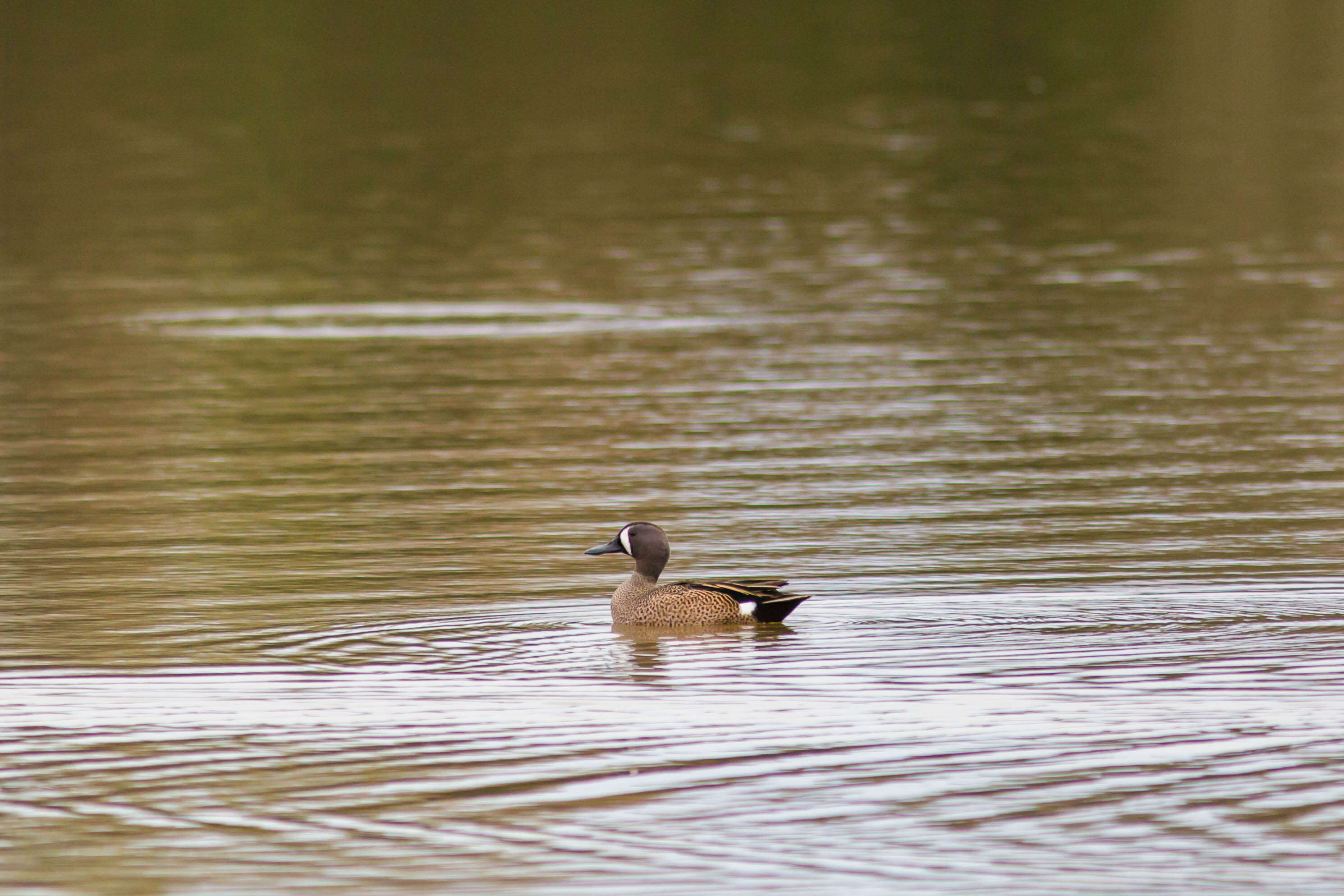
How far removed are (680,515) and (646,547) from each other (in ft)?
9.61

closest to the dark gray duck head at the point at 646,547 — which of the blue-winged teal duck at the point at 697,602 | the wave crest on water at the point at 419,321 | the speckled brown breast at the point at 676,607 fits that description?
the blue-winged teal duck at the point at 697,602

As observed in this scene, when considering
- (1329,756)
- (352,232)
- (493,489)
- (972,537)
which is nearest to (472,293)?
(352,232)

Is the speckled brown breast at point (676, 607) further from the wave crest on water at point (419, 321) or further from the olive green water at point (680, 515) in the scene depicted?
the wave crest on water at point (419, 321)

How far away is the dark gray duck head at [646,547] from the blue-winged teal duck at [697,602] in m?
0.04

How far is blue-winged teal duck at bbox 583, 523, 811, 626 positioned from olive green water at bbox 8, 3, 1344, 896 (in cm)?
19

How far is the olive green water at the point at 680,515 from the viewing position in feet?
29.4

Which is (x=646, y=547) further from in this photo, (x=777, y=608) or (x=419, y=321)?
(x=419, y=321)

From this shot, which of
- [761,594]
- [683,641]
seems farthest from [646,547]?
[761,594]

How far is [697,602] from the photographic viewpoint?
492 inches

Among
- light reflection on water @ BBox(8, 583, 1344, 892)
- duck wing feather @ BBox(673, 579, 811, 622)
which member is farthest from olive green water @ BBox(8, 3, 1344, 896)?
duck wing feather @ BBox(673, 579, 811, 622)

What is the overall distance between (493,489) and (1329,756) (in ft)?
26.5

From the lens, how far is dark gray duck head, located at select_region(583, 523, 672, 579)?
1280 centimetres

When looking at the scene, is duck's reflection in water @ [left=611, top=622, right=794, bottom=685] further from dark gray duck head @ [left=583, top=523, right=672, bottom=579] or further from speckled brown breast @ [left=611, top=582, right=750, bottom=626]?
dark gray duck head @ [left=583, top=523, right=672, bottom=579]

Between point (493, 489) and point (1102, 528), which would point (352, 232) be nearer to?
point (493, 489)
